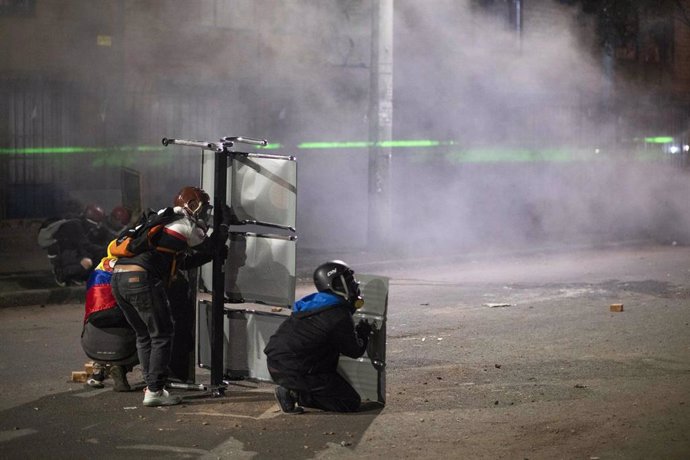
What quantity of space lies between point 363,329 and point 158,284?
118 centimetres

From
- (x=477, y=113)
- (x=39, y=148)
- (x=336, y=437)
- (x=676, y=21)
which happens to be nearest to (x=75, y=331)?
(x=336, y=437)

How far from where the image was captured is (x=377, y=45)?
12.9 m

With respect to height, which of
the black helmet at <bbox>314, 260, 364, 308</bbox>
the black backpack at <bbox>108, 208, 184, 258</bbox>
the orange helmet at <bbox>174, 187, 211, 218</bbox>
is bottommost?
the black helmet at <bbox>314, 260, 364, 308</bbox>

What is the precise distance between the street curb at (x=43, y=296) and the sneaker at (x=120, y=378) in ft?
12.8

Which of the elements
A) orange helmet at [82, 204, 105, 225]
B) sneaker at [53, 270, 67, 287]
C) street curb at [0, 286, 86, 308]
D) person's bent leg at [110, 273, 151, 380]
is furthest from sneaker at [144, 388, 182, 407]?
street curb at [0, 286, 86, 308]

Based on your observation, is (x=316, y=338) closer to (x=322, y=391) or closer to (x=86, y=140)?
(x=322, y=391)

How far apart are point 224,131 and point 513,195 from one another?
572cm

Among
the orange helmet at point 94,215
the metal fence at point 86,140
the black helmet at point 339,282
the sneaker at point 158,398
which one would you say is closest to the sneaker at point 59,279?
the orange helmet at point 94,215

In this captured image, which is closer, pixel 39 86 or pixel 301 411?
pixel 301 411

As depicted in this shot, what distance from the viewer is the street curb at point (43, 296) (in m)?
9.62

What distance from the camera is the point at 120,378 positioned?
6.08 metres

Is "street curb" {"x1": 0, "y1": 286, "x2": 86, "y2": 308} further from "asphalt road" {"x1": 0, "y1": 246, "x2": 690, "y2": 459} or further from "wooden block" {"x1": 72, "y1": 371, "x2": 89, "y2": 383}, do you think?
"wooden block" {"x1": 72, "y1": 371, "x2": 89, "y2": 383}

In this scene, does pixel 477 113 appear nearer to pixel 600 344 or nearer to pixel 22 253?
pixel 22 253

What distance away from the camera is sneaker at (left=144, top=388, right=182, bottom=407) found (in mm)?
5727
